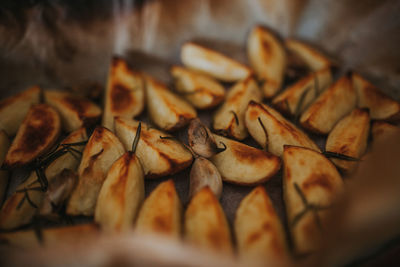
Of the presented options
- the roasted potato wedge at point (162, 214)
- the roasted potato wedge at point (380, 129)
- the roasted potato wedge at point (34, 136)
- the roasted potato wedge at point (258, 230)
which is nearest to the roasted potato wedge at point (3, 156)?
the roasted potato wedge at point (34, 136)

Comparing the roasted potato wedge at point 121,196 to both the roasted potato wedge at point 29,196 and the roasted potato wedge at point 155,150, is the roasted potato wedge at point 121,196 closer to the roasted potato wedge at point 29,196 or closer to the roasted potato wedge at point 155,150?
the roasted potato wedge at point 155,150

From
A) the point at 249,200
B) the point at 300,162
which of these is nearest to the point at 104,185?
the point at 249,200

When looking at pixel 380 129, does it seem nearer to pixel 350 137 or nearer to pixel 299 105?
pixel 350 137

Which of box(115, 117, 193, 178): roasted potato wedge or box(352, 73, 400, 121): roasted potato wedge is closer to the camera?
box(115, 117, 193, 178): roasted potato wedge

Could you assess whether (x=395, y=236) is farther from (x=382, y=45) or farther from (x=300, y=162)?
(x=382, y=45)

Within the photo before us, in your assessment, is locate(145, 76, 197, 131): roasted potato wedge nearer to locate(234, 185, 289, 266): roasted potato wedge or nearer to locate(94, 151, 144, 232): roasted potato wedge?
locate(94, 151, 144, 232): roasted potato wedge

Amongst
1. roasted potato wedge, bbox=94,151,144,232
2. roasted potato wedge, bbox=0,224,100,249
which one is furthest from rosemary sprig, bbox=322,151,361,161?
roasted potato wedge, bbox=0,224,100,249

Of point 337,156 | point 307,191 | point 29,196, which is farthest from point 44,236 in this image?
point 337,156
